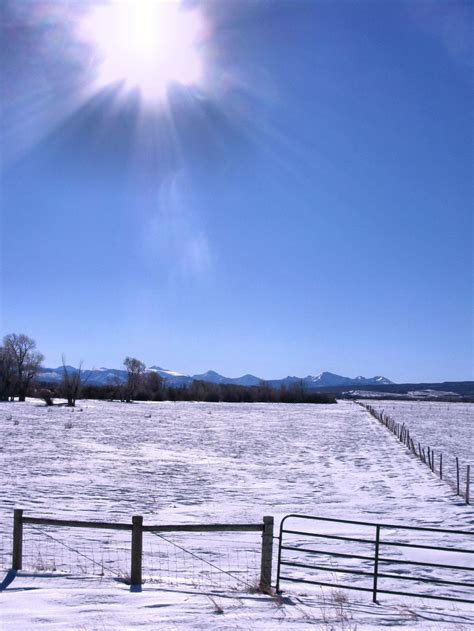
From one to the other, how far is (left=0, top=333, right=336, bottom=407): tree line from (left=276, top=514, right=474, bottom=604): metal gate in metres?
72.2

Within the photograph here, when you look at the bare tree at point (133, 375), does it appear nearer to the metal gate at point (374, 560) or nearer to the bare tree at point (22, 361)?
the bare tree at point (22, 361)

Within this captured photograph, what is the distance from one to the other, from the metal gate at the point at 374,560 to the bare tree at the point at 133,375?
375 feet

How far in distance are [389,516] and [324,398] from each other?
138 meters

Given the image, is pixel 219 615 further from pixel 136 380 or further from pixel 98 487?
pixel 136 380

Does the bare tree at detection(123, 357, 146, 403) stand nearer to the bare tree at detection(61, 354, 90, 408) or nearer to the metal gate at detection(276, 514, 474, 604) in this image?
the bare tree at detection(61, 354, 90, 408)

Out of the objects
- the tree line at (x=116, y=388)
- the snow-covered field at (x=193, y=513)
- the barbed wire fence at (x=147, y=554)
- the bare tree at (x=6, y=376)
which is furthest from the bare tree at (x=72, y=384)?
the barbed wire fence at (x=147, y=554)

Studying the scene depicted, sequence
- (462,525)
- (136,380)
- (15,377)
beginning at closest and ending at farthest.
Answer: (462,525) < (15,377) < (136,380)

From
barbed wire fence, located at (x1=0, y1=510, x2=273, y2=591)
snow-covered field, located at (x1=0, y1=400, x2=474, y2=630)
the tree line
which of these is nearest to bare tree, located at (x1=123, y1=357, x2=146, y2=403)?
the tree line

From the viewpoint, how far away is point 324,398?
5935 inches

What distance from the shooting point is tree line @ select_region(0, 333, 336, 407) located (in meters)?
105

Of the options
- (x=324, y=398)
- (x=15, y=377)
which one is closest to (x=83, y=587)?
(x=15, y=377)

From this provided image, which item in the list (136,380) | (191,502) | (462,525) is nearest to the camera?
(462,525)

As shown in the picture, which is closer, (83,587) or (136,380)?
(83,587)

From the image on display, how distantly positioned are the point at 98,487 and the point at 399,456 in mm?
15307
